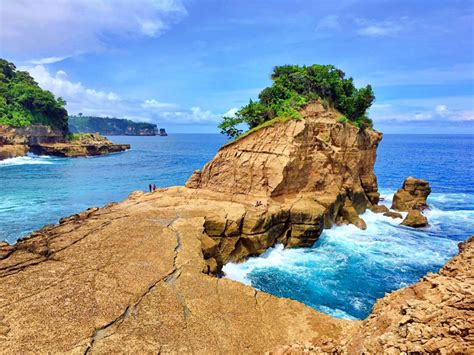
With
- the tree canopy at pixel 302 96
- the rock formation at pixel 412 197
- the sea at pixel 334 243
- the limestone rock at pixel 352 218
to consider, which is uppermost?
the tree canopy at pixel 302 96

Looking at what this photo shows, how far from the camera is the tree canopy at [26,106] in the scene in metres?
78.9

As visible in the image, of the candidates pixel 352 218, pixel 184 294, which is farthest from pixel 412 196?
pixel 184 294

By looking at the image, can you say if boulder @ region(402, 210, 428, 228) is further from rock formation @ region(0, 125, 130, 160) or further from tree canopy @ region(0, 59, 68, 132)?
tree canopy @ region(0, 59, 68, 132)

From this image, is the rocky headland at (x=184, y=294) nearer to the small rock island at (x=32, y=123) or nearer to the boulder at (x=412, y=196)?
the boulder at (x=412, y=196)

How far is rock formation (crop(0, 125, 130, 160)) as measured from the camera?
7712cm

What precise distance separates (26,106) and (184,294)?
9338cm

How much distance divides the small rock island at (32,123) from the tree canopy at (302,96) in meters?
70.9

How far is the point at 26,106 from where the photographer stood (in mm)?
83188

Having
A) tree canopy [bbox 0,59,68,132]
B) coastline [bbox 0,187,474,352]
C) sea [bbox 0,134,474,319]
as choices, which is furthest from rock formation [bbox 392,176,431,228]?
tree canopy [bbox 0,59,68,132]

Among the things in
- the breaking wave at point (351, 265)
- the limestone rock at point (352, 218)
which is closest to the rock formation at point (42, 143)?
the breaking wave at point (351, 265)

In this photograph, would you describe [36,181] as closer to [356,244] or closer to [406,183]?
[356,244]

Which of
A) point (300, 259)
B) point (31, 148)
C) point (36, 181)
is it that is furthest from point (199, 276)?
point (31, 148)

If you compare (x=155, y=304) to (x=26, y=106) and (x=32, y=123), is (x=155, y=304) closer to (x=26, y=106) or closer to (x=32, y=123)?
(x=32, y=123)

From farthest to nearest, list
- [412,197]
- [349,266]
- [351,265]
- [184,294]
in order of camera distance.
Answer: [412,197] < [351,265] < [349,266] < [184,294]
